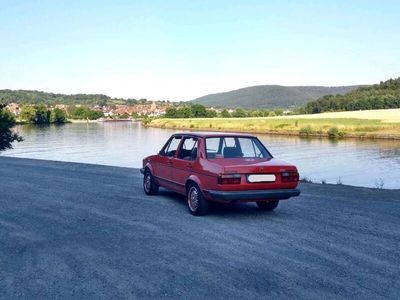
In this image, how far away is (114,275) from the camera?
17.3 feet

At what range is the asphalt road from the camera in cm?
489

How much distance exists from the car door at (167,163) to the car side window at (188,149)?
242mm

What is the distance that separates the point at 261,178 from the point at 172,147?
271cm

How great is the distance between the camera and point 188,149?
30.4 feet

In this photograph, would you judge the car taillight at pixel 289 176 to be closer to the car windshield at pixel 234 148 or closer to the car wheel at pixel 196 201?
the car windshield at pixel 234 148

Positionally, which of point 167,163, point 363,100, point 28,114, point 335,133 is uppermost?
point 363,100

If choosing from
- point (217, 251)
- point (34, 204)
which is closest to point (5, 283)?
point (217, 251)

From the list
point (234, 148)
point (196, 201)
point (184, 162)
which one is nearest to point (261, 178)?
point (234, 148)

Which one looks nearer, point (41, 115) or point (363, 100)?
point (363, 100)

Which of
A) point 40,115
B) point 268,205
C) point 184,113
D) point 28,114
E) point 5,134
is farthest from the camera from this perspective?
point 184,113

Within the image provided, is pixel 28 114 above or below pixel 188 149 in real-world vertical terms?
above

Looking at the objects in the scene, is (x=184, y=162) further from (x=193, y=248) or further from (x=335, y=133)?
(x=335, y=133)

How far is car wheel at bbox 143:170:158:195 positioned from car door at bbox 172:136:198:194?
139cm

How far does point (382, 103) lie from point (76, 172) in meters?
115
